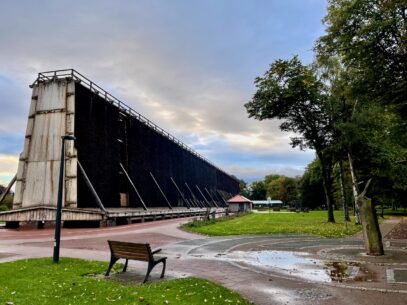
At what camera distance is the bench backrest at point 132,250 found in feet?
28.2

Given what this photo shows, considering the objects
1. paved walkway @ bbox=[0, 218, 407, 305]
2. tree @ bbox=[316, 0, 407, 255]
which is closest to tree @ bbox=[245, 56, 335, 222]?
tree @ bbox=[316, 0, 407, 255]

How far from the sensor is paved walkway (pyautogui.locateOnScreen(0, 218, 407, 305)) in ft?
24.8

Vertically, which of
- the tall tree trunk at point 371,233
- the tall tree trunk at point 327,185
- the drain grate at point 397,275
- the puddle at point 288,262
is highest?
the tall tree trunk at point 327,185

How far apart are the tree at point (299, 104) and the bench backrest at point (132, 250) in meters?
23.4

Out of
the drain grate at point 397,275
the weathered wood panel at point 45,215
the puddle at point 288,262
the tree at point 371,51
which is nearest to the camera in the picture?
the drain grate at point 397,275

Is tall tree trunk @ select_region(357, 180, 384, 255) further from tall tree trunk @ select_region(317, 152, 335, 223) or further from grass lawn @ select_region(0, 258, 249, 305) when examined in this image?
tall tree trunk @ select_region(317, 152, 335, 223)

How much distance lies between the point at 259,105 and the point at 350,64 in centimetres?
1558

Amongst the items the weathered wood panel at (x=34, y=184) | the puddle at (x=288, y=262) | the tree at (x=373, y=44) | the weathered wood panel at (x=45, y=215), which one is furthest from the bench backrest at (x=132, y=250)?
the weathered wood panel at (x=34, y=184)

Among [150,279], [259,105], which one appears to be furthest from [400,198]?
[150,279]

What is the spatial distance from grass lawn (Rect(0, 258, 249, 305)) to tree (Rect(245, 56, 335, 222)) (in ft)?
78.5

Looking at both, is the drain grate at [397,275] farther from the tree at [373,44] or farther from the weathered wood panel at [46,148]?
the weathered wood panel at [46,148]

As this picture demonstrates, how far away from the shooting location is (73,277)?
868cm

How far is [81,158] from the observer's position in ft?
Answer: 105

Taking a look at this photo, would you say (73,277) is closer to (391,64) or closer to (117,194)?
(391,64)
